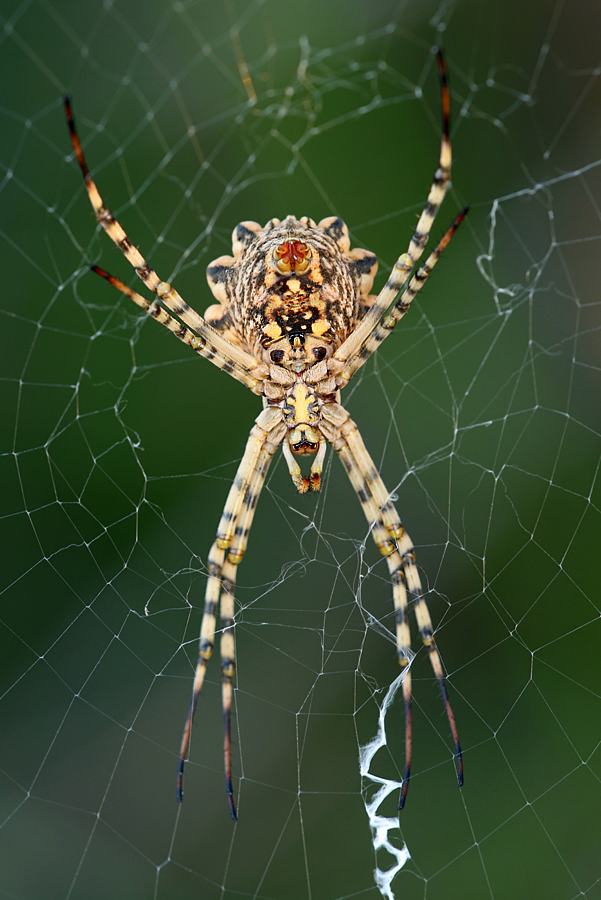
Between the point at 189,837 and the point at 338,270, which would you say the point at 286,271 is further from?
the point at 189,837

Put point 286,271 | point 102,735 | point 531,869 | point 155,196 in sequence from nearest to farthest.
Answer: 1. point 286,271
2. point 531,869
3. point 102,735
4. point 155,196

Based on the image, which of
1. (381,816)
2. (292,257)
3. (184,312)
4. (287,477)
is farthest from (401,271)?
(381,816)

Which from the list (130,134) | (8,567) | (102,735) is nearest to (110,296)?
(130,134)

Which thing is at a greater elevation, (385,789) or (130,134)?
(130,134)

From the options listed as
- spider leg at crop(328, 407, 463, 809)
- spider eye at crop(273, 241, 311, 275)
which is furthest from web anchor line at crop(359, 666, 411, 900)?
spider eye at crop(273, 241, 311, 275)

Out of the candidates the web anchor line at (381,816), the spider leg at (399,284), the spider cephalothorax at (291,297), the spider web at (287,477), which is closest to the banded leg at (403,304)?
the spider leg at (399,284)

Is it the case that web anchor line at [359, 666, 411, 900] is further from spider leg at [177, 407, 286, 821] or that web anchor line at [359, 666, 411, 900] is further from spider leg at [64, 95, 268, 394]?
spider leg at [64, 95, 268, 394]

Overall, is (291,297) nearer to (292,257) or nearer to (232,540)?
(292,257)
